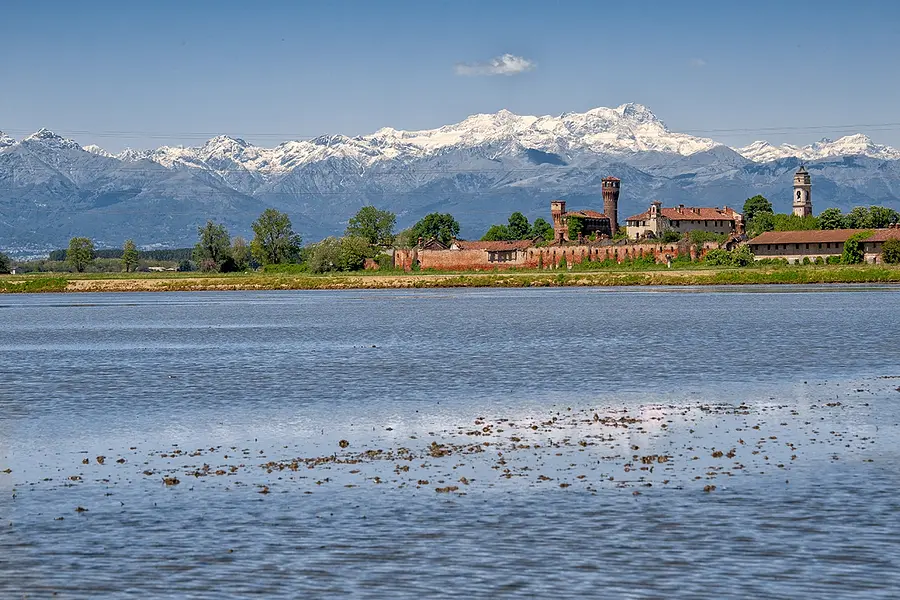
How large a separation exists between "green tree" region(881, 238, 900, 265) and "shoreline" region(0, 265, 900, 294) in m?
6.40

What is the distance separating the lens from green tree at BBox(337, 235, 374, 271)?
192 m

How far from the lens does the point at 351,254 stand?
192 meters

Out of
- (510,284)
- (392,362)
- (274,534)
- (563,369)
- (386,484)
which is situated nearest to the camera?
(274,534)

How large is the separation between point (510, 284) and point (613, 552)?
467 feet

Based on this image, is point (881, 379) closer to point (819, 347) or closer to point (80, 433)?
point (819, 347)

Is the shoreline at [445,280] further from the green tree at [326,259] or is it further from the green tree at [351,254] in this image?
the green tree at [351,254]

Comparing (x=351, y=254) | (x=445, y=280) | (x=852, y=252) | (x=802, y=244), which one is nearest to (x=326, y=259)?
(x=351, y=254)

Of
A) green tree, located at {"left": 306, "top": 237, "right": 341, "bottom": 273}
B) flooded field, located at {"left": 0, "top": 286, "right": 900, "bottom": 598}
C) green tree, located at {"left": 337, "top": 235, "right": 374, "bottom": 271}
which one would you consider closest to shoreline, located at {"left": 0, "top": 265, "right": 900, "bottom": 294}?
green tree, located at {"left": 306, "top": 237, "right": 341, "bottom": 273}

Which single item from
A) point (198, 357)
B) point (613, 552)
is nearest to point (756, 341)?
point (198, 357)

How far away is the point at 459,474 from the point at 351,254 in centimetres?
17041

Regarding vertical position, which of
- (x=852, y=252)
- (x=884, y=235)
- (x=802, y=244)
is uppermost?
(x=884, y=235)

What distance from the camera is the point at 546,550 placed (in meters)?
17.3

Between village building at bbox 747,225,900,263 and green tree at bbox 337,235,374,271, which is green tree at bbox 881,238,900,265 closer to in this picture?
village building at bbox 747,225,900,263

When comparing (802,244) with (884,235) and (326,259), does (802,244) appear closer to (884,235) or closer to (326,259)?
(884,235)
